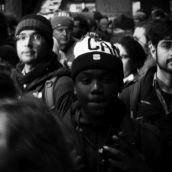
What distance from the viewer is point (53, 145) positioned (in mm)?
1495

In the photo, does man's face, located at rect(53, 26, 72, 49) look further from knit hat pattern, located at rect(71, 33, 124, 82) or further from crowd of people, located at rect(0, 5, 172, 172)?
knit hat pattern, located at rect(71, 33, 124, 82)

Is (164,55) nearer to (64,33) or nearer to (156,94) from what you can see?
(156,94)

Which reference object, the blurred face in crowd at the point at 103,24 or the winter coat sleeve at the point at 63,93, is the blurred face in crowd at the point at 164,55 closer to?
the winter coat sleeve at the point at 63,93

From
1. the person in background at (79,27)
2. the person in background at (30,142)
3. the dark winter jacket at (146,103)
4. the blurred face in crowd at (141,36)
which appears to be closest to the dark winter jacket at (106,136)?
the dark winter jacket at (146,103)

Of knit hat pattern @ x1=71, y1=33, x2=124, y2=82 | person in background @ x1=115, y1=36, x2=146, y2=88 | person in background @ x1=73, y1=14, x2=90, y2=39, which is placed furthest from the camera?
person in background @ x1=73, y1=14, x2=90, y2=39

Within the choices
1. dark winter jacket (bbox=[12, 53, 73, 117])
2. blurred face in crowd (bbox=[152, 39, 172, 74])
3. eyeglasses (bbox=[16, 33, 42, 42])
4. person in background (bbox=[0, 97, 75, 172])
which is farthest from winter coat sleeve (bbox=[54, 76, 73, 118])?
person in background (bbox=[0, 97, 75, 172])

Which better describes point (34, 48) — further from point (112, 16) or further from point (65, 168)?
point (112, 16)

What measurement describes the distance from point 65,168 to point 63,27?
5.97m

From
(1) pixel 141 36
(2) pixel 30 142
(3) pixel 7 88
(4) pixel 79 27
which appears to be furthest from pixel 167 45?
(4) pixel 79 27

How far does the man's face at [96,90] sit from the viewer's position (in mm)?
3068

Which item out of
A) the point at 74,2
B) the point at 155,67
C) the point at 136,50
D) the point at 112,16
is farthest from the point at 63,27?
the point at 74,2

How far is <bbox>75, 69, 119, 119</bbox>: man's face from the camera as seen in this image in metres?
3.07

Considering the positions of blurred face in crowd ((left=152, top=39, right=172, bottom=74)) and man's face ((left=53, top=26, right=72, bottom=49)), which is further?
man's face ((left=53, top=26, right=72, bottom=49))

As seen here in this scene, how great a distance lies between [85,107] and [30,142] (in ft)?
5.51
